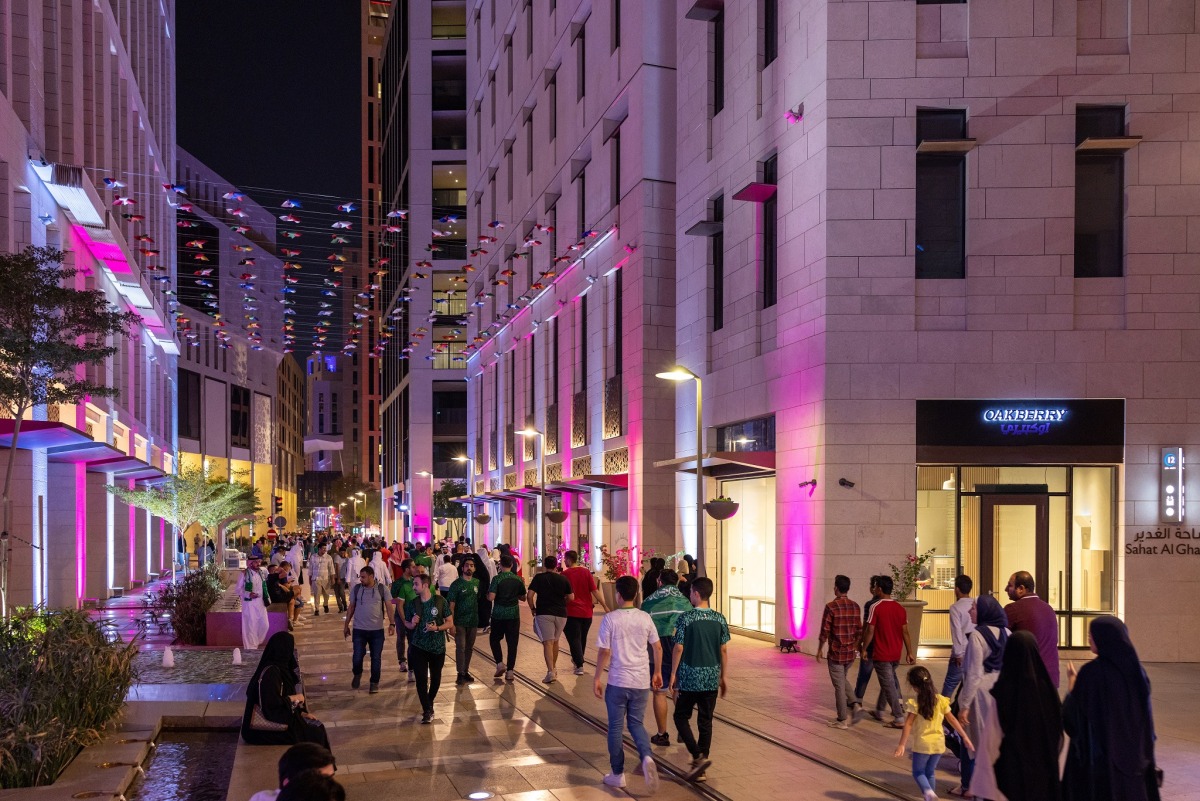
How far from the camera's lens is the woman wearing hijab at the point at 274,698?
11578 mm

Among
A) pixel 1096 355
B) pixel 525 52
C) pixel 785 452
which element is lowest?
pixel 785 452

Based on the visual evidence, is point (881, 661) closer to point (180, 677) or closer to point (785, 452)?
point (785, 452)

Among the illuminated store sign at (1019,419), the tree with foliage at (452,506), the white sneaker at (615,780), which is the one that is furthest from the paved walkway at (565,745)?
the tree with foliage at (452,506)

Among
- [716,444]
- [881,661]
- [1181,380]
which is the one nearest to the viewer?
[881,661]

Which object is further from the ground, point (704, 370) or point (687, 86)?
point (687, 86)

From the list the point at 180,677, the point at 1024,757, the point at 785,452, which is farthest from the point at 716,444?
the point at 1024,757

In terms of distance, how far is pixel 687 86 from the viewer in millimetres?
26703

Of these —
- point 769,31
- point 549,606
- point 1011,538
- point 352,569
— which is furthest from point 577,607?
point 769,31

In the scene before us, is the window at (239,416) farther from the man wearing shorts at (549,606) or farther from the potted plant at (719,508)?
the man wearing shorts at (549,606)

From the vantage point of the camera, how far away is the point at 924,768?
923 cm

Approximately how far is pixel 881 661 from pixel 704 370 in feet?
43.5

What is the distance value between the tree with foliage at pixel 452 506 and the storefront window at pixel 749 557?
38620mm

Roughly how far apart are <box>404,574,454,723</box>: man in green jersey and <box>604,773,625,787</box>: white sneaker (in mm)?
3867

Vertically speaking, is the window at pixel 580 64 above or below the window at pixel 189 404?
above
